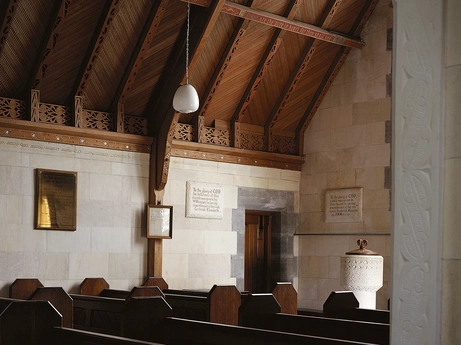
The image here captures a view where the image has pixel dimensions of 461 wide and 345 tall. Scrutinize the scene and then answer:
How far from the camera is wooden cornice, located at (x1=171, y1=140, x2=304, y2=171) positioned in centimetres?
Result: 972

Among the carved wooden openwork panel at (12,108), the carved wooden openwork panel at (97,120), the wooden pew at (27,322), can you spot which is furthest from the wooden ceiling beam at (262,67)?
the wooden pew at (27,322)

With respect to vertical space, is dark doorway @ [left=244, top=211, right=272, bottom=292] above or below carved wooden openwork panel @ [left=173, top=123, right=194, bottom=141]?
below

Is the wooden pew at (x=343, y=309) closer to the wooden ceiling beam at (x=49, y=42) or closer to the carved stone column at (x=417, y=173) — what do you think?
the carved stone column at (x=417, y=173)

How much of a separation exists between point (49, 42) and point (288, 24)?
3206 mm

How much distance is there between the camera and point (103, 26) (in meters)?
8.16

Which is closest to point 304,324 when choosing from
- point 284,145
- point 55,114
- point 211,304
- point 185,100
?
point 211,304

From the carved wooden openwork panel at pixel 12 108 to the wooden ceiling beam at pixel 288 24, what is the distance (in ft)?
7.75

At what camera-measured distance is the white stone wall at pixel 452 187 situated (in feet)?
8.08

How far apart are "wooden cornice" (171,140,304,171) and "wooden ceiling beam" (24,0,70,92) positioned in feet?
6.72

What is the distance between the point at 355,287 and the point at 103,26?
4268 mm

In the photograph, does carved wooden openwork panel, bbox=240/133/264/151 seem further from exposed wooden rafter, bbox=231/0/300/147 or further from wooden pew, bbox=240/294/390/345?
wooden pew, bbox=240/294/390/345

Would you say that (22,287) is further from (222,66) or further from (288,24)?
(288,24)

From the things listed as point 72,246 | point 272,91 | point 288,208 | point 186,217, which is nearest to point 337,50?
point 272,91

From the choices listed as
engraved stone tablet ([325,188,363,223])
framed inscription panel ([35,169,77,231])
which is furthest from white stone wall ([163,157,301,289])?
framed inscription panel ([35,169,77,231])
